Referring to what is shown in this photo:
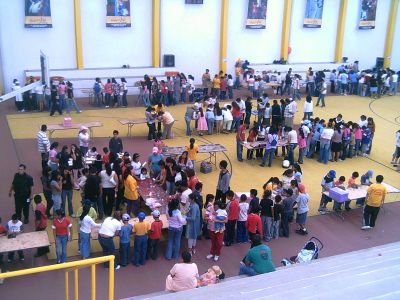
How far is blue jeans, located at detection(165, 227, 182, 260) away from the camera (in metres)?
9.91

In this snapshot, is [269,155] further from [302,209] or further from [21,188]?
[21,188]

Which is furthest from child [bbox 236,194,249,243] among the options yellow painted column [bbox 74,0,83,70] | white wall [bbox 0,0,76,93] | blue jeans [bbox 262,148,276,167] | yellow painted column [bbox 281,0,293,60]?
yellow painted column [bbox 281,0,293,60]

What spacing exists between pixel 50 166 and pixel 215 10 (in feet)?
58.7

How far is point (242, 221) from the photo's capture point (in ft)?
34.9

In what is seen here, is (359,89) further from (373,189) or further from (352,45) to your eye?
(373,189)

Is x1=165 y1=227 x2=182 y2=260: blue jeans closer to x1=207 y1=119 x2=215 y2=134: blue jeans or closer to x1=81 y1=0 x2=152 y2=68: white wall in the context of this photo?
x1=207 y1=119 x2=215 y2=134: blue jeans

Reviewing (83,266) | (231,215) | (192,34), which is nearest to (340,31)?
(192,34)

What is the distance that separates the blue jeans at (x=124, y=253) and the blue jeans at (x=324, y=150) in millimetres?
8930

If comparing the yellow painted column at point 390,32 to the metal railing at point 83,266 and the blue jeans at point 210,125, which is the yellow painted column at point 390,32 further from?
the metal railing at point 83,266

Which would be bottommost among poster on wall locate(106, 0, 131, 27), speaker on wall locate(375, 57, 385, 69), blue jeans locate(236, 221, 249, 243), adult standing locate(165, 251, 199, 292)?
blue jeans locate(236, 221, 249, 243)

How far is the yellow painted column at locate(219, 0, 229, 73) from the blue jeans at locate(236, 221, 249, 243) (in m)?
19.1

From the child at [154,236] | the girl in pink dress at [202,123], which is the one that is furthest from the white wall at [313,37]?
the child at [154,236]

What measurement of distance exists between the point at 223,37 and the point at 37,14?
34.9ft

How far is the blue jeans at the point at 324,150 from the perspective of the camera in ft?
52.9
